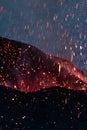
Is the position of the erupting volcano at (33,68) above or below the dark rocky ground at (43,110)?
above

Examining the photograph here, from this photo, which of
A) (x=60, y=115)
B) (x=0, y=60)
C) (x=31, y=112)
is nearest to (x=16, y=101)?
(x=31, y=112)

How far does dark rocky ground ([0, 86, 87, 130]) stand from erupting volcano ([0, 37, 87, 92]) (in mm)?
1322

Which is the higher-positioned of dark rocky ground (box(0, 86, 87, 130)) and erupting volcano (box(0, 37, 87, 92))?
erupting volcano (box(0, 37, 87, 92))

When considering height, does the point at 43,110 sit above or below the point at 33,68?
below

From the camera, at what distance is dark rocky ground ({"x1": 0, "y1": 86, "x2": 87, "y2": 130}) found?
1862 centimetres

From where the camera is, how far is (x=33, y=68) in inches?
818

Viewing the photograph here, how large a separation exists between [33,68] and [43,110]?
Result: 3.58m

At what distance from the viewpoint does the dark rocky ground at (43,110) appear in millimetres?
18625

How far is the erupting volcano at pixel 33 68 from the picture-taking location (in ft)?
61.3

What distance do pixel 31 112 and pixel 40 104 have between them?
2.76m

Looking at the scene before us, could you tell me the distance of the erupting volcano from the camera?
18698mm

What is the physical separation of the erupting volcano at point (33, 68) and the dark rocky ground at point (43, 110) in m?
1.32

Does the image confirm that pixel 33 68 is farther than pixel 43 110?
No

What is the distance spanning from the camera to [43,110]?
2303 cm
